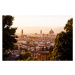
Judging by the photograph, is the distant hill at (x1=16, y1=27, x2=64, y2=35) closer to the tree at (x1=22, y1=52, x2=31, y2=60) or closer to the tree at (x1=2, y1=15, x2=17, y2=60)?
the tree at (x1=2, y1=15, x2=17, y2=60)

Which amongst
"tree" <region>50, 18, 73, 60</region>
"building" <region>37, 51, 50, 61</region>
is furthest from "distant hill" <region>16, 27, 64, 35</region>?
"building" <region>37, 51, 50, 61</region>

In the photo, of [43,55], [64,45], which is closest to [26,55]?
[43,55]

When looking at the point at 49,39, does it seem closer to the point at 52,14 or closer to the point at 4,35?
the point at 52,14

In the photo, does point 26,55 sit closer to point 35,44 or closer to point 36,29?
point 35,44

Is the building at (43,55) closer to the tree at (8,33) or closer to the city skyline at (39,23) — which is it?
the city skyline at (39,23)

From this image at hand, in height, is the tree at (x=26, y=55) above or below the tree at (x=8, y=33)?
below

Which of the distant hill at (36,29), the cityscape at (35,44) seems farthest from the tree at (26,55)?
the distant hill at (36,29)
